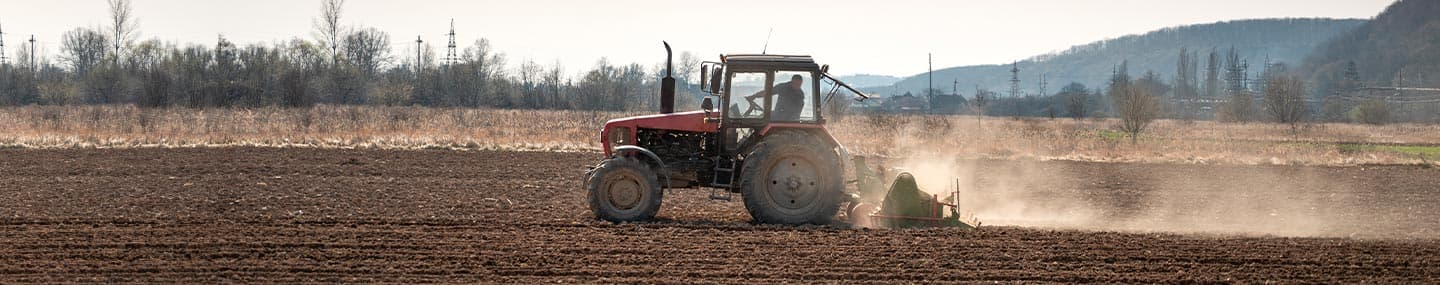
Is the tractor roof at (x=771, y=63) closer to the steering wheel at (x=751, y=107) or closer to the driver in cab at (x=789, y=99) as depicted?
the driver in cab at (x=789, y=99)

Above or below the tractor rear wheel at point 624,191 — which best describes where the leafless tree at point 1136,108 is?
above

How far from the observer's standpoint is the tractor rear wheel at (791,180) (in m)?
11.2

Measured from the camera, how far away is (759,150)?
11.2 metres

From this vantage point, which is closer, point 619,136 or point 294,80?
point 619,136

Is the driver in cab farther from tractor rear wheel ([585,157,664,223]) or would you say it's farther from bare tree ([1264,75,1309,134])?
bare tree ([1264,75,1309,134])

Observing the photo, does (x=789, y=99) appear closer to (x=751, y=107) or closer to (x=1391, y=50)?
(x=751, y=107)

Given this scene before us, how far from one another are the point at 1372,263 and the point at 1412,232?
339cm

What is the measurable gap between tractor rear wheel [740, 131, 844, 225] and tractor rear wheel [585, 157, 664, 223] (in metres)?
0.93

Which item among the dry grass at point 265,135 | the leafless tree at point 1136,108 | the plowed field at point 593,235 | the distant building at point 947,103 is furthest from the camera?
the distant building at point 947,103

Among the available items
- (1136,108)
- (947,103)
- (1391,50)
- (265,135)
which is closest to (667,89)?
(265,135)

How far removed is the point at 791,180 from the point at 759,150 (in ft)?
1.49

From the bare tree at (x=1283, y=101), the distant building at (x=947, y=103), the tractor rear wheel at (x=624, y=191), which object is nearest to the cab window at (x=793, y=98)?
the tractor rear wheel at (x=624, y=191)

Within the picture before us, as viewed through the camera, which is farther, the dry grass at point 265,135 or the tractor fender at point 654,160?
the dry grass at point 265,135

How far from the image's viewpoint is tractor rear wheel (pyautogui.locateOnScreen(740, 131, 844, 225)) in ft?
36.8
